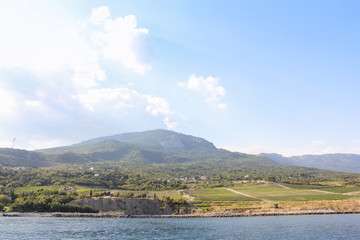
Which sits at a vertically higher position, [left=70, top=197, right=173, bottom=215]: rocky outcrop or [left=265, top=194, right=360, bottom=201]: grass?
[left=265, top=194, right=360, bottom=201]: grass

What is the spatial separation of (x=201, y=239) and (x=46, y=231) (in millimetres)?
40070

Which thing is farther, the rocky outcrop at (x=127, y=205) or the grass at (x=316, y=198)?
the grass at (x=316, y=198)

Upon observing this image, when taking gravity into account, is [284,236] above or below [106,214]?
above

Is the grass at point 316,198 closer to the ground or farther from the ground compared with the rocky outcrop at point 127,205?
farther from the ground

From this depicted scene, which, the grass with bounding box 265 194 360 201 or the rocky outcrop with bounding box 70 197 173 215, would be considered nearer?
the rocky outcrop with bounding box 70 197 173 215

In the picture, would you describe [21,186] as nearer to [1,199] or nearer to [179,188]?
[1,199]

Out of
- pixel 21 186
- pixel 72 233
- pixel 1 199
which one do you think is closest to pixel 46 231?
pixel 72 233

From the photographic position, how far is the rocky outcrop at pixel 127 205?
117062 mm

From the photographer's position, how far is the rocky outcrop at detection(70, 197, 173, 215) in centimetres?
11706

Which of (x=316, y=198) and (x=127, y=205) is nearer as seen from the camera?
(x=127, y=205)

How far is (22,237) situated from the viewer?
56.9 meters

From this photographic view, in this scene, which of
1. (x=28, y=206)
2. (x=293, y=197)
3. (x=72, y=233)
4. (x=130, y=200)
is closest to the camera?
(x=72, y=233)

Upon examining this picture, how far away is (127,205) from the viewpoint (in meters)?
118

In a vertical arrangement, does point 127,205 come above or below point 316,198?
below
